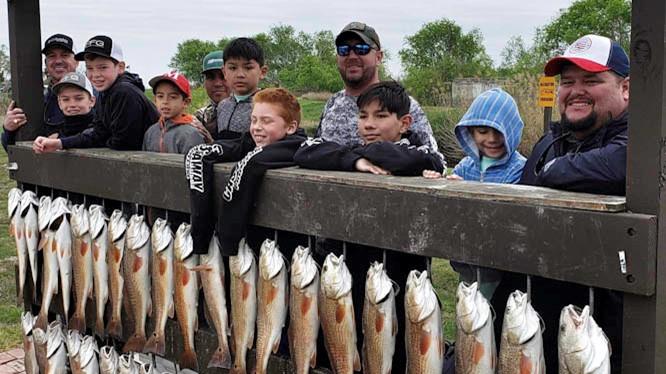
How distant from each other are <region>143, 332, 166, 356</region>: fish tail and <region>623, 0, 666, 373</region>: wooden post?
6.80 feet

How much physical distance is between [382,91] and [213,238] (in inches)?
36.6

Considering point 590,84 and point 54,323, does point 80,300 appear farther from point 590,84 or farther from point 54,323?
point 590,84

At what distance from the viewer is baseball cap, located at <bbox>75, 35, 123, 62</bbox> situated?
15.4ft

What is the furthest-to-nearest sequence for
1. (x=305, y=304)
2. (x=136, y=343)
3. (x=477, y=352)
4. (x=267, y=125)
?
(x=136, y=343)
(x=267, y=125)
(x=305, y=304)
(x=477, y=352)

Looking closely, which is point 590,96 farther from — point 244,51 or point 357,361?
point 244,51

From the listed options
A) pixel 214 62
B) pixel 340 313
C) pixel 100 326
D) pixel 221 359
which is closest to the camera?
pixel 340 313

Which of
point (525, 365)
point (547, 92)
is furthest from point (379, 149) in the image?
point (547, 92)

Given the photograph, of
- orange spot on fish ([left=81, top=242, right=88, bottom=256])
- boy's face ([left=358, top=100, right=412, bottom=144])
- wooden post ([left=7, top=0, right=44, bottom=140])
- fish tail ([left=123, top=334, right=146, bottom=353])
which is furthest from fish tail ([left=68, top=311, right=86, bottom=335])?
boy's face ([left=358, top=100, right=412, bottom=144])

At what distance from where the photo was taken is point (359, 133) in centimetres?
371

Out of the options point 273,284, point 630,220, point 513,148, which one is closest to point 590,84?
point 513,148

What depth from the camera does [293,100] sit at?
A: 361 centimetres

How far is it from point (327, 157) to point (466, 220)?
737 mm

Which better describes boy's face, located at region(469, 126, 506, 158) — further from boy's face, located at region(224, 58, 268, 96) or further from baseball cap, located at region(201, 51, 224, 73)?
baseball cap, located at region(201, 51, 224, 73)

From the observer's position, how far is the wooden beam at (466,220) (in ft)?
6.88
